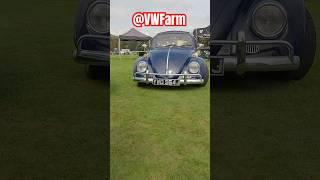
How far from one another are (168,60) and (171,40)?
0.11m

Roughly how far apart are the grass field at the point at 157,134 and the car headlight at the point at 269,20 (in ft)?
3.77

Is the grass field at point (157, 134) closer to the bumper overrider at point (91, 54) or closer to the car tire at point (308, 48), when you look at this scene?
the bumper overrider at point (91, 54)

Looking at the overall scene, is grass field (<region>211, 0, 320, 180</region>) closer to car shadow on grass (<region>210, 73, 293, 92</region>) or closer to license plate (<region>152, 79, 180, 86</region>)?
car shadow on grass (<region>210, 73, 293, 92</region>)

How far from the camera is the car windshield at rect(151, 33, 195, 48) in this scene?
2.16 m

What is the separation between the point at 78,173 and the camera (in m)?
3.07

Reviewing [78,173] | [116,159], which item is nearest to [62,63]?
[78,173]

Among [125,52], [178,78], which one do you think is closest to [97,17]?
[125,52]

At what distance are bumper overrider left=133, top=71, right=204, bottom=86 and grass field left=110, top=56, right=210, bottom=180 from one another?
0.16ft

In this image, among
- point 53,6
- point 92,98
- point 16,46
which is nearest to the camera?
point 92,98

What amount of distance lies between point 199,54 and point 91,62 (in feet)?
2.55

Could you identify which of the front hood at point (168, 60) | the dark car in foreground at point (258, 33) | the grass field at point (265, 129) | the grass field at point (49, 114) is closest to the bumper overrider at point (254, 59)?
the dark car in foreground at point (258, 33)

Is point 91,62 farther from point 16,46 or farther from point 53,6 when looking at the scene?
point 53,6

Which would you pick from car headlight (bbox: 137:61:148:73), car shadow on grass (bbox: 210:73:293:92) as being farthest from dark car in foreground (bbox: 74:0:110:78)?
car shadow on grass (bbox: 210:73:293:92)

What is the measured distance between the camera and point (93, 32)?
2.50m
